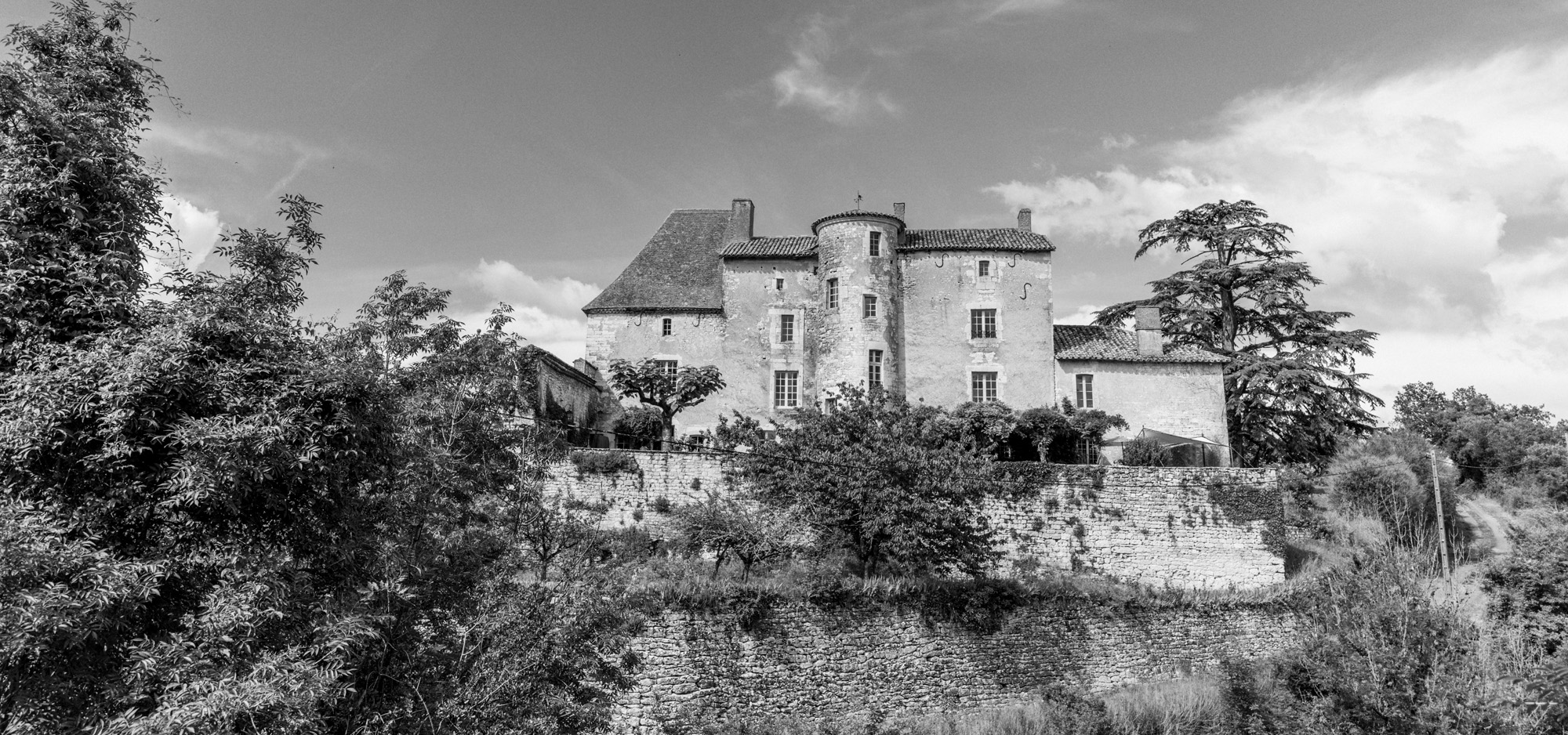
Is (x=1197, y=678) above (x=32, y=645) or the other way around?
the other way around

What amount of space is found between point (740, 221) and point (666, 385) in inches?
334

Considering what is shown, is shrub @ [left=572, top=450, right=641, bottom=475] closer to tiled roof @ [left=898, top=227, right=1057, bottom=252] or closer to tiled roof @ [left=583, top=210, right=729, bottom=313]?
tiled roof @ [left=583, top=210, right=729, bottom=313]

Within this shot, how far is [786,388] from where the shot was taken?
1251 inches

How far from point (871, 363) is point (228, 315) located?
2374cm

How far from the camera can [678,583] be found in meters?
17.4

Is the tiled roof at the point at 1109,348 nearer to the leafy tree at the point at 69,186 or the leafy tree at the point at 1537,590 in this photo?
the leafy tree at the point at 1537,590

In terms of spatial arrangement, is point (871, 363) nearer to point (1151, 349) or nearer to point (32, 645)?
point (1151, 349)

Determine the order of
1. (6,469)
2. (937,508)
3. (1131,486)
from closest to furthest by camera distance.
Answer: (6,469) → (937,508) → (1131,486)

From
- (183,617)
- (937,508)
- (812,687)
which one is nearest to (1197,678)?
(937,508)

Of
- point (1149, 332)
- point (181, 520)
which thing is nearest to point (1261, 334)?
point (1149, 332)

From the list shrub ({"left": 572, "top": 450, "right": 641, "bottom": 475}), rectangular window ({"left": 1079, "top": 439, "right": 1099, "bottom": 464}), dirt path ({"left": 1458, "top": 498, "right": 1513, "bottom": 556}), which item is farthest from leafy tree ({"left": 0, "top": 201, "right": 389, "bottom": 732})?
dirt path ({"left": 1458, "top": 498, "right": 1513, "bottom": 556})

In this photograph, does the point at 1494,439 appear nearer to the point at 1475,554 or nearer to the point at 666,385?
the point at 1475,554

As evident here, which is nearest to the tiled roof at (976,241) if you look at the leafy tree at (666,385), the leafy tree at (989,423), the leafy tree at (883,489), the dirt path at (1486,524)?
the leafy tree at (989,423)

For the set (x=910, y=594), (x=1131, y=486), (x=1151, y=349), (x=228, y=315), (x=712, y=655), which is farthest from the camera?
(x=1151, y=349)
